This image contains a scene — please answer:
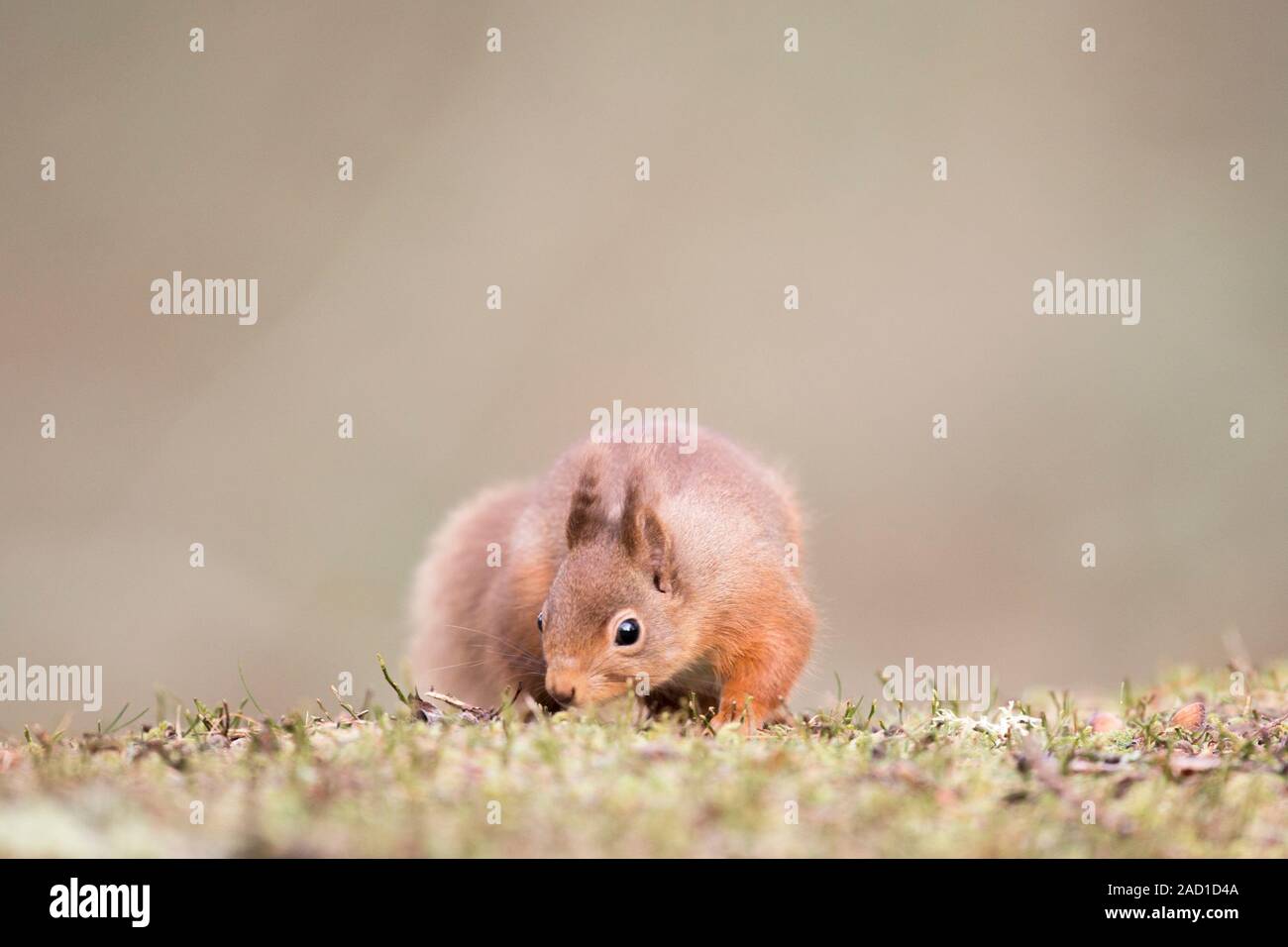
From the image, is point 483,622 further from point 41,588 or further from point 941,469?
point 941,469

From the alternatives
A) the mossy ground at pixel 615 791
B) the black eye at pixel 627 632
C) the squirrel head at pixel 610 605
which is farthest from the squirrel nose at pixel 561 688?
the mossy ground at pixel 615 791

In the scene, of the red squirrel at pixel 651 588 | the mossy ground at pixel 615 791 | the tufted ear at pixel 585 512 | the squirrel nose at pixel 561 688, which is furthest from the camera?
the tufted ear at pixel 585 512

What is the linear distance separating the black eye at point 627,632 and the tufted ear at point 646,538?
10.7 inches

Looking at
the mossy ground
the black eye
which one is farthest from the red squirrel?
the mossy ground

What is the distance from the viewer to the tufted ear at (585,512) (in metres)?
5.81

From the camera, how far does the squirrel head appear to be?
18.5 feet

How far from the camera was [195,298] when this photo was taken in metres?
18.9

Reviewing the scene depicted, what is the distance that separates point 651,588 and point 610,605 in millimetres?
281

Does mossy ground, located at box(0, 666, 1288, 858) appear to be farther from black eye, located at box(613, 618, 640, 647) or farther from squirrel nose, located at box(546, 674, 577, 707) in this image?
black eye, located at box(613, 618, 640, 647)

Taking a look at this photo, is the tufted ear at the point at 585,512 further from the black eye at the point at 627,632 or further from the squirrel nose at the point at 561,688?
the squirrel nose at the point at 561,688

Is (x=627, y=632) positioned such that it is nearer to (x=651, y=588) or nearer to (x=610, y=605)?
(x=610, y=605)

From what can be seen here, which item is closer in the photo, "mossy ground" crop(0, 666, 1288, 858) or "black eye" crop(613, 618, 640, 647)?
"mossy ground" crop(0, 666, 1288, 858)

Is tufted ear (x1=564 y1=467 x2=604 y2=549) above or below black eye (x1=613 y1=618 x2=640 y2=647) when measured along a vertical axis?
above

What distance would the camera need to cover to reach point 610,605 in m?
5.70
